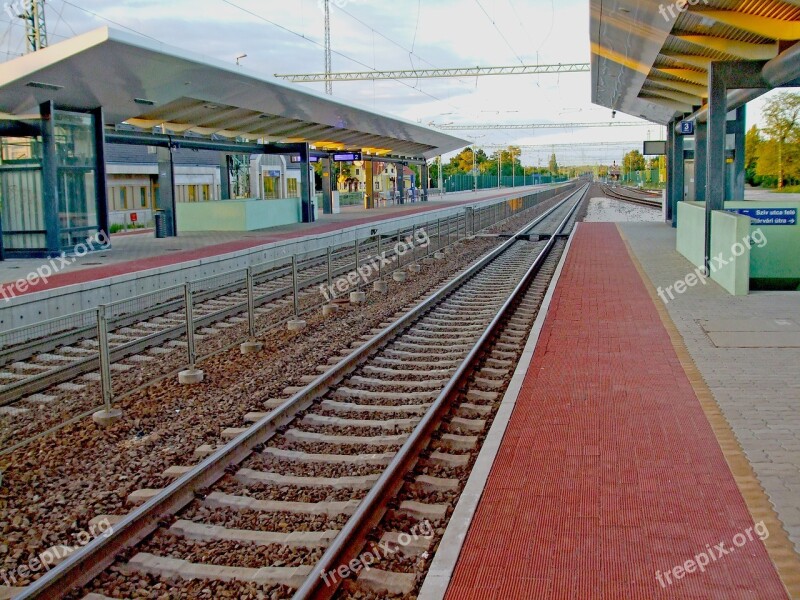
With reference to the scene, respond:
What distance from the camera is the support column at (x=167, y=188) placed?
90.6 ft

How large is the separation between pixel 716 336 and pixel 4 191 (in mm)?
16503

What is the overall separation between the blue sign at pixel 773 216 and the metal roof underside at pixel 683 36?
3.07 metres

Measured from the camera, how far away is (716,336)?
444 inches

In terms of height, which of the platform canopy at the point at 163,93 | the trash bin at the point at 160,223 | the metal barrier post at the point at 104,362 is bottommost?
the metal barrier post at the point at 104,362

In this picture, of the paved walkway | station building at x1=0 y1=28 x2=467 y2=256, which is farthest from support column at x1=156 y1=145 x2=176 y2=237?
the paved walkway

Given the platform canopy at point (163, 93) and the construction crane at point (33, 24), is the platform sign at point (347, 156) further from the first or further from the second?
the construction crane at point (33, 24)

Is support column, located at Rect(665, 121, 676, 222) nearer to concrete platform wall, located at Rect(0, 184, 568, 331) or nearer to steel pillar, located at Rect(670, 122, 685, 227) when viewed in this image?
steel pillar, located at Rect(670, 122, 685, 227)

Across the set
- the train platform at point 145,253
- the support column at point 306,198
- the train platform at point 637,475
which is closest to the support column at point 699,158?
the train platform at point 145,253

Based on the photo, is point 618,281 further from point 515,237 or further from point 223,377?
point 515,237

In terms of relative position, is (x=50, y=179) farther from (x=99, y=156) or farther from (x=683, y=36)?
(x=683, y=36)

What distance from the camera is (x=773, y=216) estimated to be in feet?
51.6

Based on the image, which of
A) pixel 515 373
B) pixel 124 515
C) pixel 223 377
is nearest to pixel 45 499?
pixel 124 515

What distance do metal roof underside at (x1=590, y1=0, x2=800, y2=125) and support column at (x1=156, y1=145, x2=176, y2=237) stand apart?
1390cm

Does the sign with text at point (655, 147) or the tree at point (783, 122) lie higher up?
the tree at point (783, 122)
